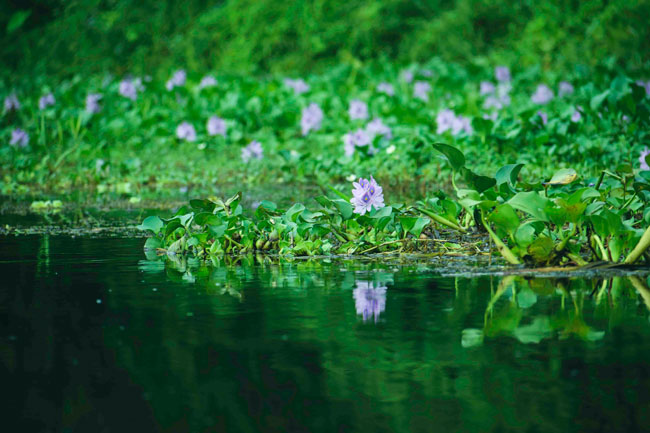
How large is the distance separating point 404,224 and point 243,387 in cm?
242

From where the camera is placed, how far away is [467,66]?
1540 cm

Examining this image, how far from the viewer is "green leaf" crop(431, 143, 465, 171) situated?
516 centimetres

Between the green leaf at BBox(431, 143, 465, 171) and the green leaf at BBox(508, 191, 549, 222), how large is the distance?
0.48 metres

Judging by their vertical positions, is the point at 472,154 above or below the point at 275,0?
below

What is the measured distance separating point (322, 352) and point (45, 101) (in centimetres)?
1012

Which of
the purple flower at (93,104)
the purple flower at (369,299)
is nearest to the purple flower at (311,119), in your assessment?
the purple flower at (93,104)

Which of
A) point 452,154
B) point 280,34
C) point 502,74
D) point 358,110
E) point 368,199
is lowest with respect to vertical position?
point 368,199

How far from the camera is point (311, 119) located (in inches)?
443

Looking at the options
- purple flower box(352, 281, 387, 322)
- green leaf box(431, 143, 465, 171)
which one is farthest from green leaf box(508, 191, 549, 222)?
purple flower box(352, 281, 387, 322)

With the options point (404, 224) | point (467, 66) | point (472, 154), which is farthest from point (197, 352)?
point (467, 66)

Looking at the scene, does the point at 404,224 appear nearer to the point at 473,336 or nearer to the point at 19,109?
the point at 473,336

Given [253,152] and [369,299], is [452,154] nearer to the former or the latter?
[369,299]

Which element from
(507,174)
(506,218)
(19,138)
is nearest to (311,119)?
(19,138)

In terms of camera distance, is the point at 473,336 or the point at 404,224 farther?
the point at 404,224
